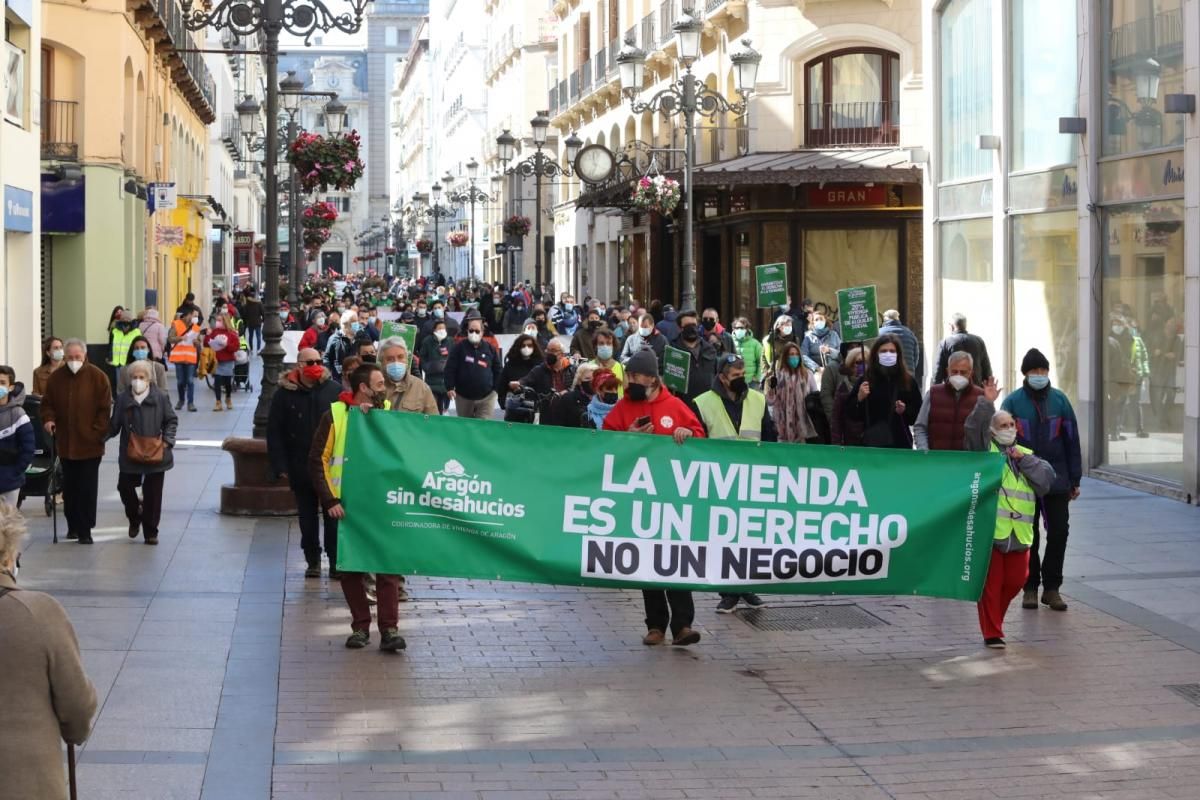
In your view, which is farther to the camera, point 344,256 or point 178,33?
point 344,256

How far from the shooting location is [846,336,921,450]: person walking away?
13.3 metres

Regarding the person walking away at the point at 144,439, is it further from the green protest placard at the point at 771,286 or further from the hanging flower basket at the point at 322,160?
the hanging flower basket at the point at 322,160

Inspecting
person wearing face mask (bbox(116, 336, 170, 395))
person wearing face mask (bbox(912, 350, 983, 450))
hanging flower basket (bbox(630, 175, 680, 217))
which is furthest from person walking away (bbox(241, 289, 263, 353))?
person wearing face mask (bbox(912, 350, 983, 450))

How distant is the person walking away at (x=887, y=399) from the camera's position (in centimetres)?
1330

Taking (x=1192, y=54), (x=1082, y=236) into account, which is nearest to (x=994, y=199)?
(x=1082, y=236)

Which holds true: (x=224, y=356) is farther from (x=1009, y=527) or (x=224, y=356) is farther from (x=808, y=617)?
(x=1009, y=527)

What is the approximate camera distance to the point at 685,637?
33.7ft

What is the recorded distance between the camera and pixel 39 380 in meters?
16.6

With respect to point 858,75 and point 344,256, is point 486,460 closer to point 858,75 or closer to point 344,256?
point 858,75

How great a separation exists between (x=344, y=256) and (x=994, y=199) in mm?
161064

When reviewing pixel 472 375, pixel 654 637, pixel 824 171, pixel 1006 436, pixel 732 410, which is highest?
pixel 824 171

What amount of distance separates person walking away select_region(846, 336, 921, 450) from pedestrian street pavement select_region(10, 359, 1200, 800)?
1622mm

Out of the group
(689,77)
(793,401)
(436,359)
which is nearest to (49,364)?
(436,359)

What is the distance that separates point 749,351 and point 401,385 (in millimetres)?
11233
